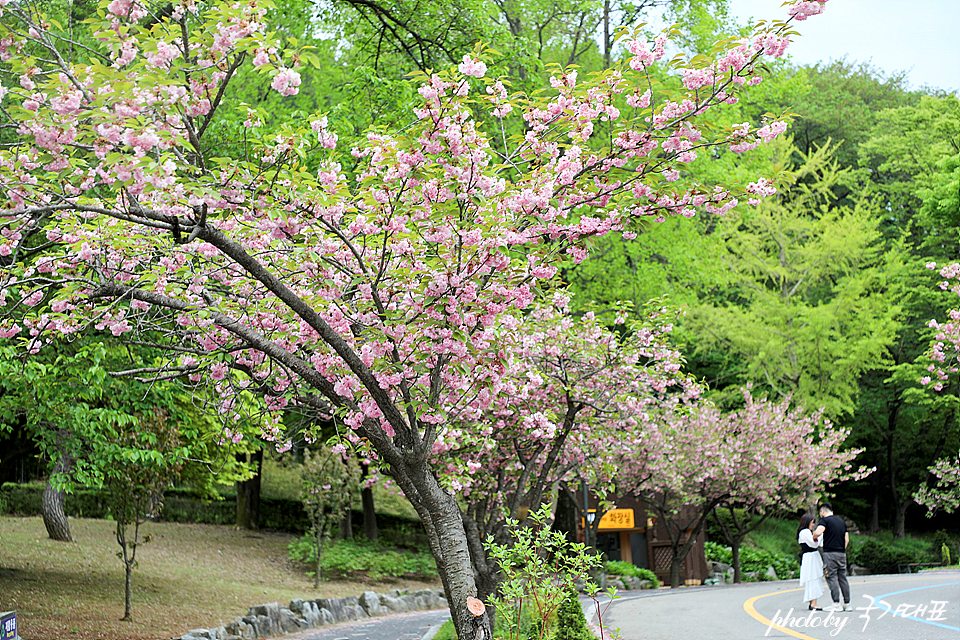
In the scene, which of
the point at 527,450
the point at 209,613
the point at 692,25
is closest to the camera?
the point at 527,450

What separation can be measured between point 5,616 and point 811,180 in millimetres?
35175

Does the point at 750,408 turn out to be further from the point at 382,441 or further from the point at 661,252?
the point at 382,441

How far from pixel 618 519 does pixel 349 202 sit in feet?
74.8

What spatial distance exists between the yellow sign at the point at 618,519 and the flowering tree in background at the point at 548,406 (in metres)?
16.4

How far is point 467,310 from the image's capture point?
4906 millimetres

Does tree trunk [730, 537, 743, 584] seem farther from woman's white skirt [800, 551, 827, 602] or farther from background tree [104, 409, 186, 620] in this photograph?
background tree [104, 409, 186, 620]

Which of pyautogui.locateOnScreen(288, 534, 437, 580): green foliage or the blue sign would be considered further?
pyautogui.locateOnScreen(288, 534, 437, 580): green foliage

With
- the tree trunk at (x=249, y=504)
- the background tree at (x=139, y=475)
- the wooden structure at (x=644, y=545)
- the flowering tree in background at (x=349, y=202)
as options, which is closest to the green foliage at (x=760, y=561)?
the wooden structure at (x=644, y=545)

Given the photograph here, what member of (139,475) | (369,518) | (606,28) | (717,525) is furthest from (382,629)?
(717,525)

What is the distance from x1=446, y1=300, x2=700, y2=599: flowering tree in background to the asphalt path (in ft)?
7.82

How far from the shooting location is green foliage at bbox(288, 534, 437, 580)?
857 inches

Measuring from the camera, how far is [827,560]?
36.4ft

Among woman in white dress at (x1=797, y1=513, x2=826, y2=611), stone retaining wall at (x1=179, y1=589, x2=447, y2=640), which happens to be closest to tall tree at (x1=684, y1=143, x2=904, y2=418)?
stone retaining wall at (x1=179, y1=589, x2=447, y2=640)

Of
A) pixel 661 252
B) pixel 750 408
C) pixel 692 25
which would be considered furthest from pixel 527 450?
pixel 750 408
